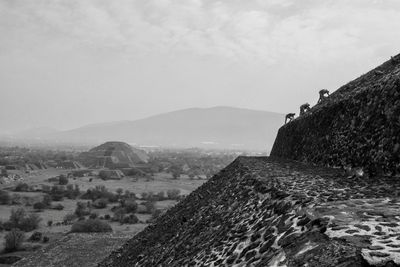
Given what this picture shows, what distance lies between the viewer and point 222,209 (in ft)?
32.1

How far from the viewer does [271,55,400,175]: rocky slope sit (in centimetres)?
890

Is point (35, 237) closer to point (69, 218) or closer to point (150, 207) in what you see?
point (69, 218)

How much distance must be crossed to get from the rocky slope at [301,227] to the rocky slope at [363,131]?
0.72 metres

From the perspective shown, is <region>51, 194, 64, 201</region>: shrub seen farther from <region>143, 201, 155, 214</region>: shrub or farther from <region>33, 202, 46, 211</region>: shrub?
<region>143, 201, 155, 214</region>: shrub

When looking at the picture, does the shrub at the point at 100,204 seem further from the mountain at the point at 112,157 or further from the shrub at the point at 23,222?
the mountain at the point at 112,157

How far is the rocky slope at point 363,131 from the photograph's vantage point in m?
8.90

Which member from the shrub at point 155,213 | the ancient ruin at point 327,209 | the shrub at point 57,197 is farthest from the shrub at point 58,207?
the ancient ruin at point 327,209

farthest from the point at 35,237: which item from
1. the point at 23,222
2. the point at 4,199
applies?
the point at 4,199

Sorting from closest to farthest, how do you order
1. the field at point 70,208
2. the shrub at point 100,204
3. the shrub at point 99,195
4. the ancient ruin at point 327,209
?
the ancient ruin at point 327,209, the field at point 70,208, the shrub at point 100,204, the shrub at point 99,195

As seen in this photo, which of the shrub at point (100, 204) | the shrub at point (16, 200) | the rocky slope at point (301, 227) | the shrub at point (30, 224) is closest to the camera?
the rocky slope at point (301, 227)

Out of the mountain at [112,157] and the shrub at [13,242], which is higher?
the mountain at [112,157]

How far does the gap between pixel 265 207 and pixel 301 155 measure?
28.2 ft

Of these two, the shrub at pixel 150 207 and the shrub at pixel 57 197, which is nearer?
the shrub at pixel 150 207

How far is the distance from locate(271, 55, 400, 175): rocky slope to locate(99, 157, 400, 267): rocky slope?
2.36 feet
